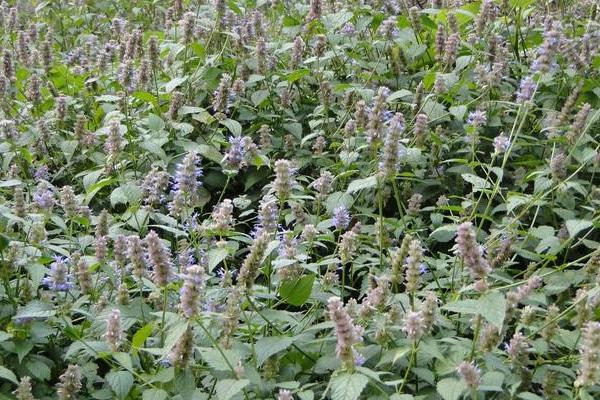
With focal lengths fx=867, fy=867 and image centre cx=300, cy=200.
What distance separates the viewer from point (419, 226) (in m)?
3.78

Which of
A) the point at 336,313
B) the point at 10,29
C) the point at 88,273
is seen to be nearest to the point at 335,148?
the point at 88,273

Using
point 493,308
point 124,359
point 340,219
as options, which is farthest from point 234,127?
point 493,308

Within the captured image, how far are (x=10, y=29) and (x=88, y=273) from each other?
3.67 meters

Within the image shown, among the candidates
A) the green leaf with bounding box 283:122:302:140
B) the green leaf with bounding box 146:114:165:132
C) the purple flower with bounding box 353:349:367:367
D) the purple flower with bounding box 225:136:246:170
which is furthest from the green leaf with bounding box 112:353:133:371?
the green leaf with bounding box 283:122:302:140

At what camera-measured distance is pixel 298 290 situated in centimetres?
282

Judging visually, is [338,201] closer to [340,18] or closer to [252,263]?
[252,263]

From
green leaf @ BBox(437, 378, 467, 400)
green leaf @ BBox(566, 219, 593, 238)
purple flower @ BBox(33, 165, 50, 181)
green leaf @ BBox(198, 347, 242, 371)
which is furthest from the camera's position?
purple flower @ BBox(33, 165, 50, 181)

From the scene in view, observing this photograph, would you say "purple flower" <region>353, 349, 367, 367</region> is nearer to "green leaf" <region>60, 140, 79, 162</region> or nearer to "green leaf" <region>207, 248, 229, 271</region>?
"green leaf" <region>207, 248, 229, 271</region>

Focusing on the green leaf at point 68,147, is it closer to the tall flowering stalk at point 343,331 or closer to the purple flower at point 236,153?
the purple flower at point 236,153

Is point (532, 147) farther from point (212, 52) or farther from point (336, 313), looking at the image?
point (336, 313)

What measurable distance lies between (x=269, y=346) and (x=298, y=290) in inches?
10.7

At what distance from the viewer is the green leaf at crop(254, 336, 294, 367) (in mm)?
2562

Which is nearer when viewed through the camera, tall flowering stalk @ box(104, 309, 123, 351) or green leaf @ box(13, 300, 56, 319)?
tall flowering stalk @ box(104, 309, 123, 351)

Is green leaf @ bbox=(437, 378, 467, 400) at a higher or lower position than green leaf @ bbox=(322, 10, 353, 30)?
lower
